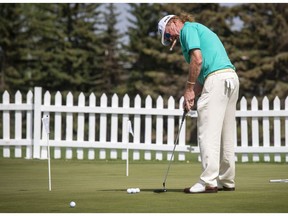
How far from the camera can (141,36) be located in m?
40.9

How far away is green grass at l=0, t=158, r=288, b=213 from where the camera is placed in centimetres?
690

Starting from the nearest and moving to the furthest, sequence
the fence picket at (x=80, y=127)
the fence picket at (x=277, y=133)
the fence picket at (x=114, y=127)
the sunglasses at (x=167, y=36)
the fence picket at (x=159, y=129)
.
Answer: the sunglasses at (x=167, y=36), the fence picket at (x=277, y=133), the fence picket at (x=159, y=129), the fence picket at (x=114, y=127), the fence picket at (x=80, y=127)

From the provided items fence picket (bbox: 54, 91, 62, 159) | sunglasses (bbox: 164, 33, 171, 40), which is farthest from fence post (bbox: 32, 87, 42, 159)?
sunglasses (bbox: 164, 33, 171, 40)

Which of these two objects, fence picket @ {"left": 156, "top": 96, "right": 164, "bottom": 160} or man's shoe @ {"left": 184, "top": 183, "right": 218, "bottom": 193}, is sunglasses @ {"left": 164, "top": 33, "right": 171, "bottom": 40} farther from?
fence picket @ {"left": 156, "top": 96, "right": 164, "bottom": 160}

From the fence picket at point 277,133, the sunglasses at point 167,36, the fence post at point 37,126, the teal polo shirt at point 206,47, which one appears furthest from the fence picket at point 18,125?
the teal polo shirt at point 206,47

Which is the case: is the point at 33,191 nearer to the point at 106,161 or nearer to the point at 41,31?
the point at 106,161

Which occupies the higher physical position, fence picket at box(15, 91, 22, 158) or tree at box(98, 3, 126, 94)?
tree at box(98, 3, 126, 94)

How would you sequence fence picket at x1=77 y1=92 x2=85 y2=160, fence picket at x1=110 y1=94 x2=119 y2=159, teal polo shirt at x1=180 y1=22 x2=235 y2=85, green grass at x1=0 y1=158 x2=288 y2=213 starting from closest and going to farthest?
green grass at x1=0 y1=158 x2=288 y2=213
teal polo shirt at x1=180 y1=22 x2=235 y2=85
fence picket at x1=110 y1=94 x2=119 y2=159
fence picket at x1=77 y1=92 x2=85 y2=160

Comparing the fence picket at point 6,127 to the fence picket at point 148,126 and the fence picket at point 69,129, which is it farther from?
the fence picket at point 148,126

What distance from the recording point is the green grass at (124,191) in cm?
690

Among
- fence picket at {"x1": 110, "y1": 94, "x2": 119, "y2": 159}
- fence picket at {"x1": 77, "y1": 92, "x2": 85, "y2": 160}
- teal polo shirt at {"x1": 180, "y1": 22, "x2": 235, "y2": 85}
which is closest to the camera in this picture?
teal polo shirt at {"x1": 180, "y1": 22, "x2": 235, "y2": 85}

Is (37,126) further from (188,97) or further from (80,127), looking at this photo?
(188,97)

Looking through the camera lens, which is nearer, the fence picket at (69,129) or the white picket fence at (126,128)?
the white picket fence at (126,128)

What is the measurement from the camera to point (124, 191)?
8.56m
